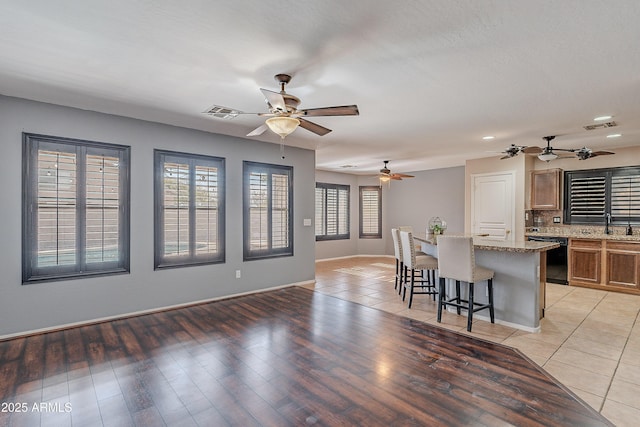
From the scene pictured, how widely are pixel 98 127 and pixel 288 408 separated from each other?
394 centimetres

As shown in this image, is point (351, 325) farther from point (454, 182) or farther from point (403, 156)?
point (454, 182)

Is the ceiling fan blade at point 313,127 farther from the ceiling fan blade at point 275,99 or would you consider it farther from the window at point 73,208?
the window at point 73,208

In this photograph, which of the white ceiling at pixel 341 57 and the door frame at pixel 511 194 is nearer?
the white ceiling at pixel 341 57

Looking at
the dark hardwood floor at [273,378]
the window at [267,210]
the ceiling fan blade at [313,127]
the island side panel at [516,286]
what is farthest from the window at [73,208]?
the island side panel at [516,286]

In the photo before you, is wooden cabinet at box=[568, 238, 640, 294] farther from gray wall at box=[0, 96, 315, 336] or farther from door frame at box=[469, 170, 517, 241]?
gray wall at box=[0, 96, 315, 336]

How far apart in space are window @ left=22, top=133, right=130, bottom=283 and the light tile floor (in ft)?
10.9

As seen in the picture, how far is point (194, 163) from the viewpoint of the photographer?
486 centimetres

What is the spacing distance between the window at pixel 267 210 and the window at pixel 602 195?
18.5ft

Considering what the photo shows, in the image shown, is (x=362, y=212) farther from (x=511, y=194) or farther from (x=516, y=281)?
(x=516, y=281)

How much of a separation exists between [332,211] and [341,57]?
7234mm

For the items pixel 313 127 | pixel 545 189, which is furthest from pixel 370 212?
pixel 313 127

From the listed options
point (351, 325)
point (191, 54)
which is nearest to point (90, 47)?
point (191, 54)

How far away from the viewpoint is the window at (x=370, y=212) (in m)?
10.4

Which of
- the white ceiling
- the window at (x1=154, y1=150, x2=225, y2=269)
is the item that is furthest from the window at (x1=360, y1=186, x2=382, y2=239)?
the window at (x1=154, y1=150, x2=225, y2=269)
